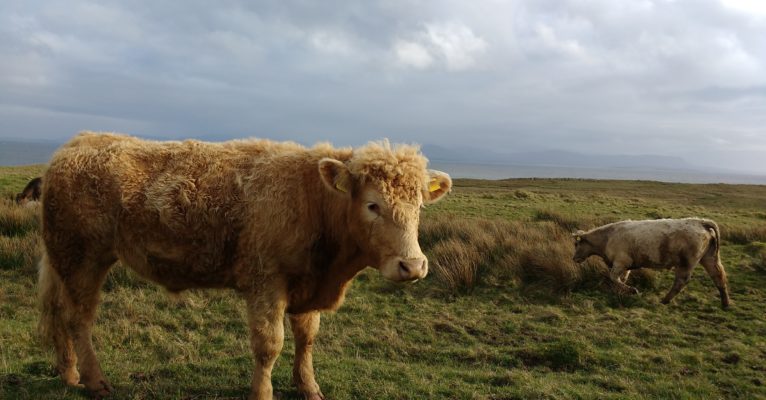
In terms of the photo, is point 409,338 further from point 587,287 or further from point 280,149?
point 587,287

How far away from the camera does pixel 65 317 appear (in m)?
4.70

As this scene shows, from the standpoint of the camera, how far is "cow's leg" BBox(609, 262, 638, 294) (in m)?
9.11

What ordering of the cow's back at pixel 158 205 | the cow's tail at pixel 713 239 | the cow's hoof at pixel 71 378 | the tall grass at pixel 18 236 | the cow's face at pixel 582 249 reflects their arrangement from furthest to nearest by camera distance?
1. the cow's face at pixel 582 249
2. the tall grass at pixel 18 236
3. the cow's tail at pixel 713 239
4. the cow's hoof at pixel 71 378
5. the cow's back at pixel 158 205

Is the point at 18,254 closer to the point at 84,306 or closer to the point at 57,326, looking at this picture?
the point at 57,326

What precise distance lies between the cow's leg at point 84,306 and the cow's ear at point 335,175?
2.39 meters

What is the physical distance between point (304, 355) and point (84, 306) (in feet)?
7.29

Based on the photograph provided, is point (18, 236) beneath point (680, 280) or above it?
beneath

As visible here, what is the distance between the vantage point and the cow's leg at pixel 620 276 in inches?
359

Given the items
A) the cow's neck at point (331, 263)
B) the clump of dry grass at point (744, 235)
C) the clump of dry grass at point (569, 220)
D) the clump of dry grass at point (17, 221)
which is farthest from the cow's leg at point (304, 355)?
the clump of dry grass at point (744, 235)

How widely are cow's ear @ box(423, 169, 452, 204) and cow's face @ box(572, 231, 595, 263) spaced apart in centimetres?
697

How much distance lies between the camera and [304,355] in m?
4.84

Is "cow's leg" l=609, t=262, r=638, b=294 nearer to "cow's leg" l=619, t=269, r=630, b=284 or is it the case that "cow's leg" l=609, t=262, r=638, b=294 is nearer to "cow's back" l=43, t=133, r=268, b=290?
"cow's leg" l=619, t=269, r=630, b=284

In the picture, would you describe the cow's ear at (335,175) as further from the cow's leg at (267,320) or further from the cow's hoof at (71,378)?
the cow's hoof at (71,378)

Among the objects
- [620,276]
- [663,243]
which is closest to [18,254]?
[620,276]
